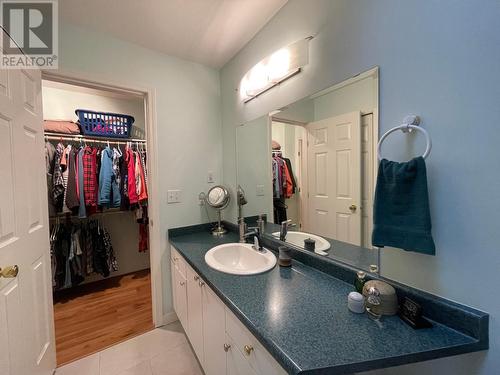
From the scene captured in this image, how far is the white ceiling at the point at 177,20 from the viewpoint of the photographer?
4.50 ft

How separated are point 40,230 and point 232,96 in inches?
65.7

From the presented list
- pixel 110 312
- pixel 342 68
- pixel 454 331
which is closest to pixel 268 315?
pixel 454 331

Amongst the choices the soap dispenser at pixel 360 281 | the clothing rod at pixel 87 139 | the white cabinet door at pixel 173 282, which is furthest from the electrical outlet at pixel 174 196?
the soap dispenser at pixel 360 281

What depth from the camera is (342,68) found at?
3.53 ft

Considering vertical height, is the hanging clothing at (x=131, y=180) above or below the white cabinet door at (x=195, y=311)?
above

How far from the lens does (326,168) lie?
1.21 meters

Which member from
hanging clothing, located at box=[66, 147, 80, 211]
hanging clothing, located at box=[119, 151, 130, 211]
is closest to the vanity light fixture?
hanging clothing, located at box=[119, 151, 130, 211]

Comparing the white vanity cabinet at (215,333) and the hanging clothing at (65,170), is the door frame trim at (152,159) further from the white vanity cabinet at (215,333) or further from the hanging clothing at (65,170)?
the hanging clothing at (65,170)

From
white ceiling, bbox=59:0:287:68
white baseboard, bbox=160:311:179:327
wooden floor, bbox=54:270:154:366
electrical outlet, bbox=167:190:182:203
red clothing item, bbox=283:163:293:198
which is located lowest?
wooden floor, bbox=54:270:154:366

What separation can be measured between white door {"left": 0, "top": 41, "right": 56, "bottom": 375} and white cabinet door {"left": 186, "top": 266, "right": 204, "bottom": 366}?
0.83 metres

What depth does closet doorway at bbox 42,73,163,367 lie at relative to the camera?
1.96 m

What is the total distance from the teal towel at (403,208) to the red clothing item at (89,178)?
8.36 ft

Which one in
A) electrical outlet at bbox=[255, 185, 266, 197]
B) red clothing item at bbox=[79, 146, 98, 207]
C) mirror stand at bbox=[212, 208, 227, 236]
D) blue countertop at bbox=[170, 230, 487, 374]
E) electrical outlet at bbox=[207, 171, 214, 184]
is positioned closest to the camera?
blue countertop at bbox=[170, 230, 487, 374]

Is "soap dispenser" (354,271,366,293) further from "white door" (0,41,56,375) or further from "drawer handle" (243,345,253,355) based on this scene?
"white door" (0,41,56,375)
